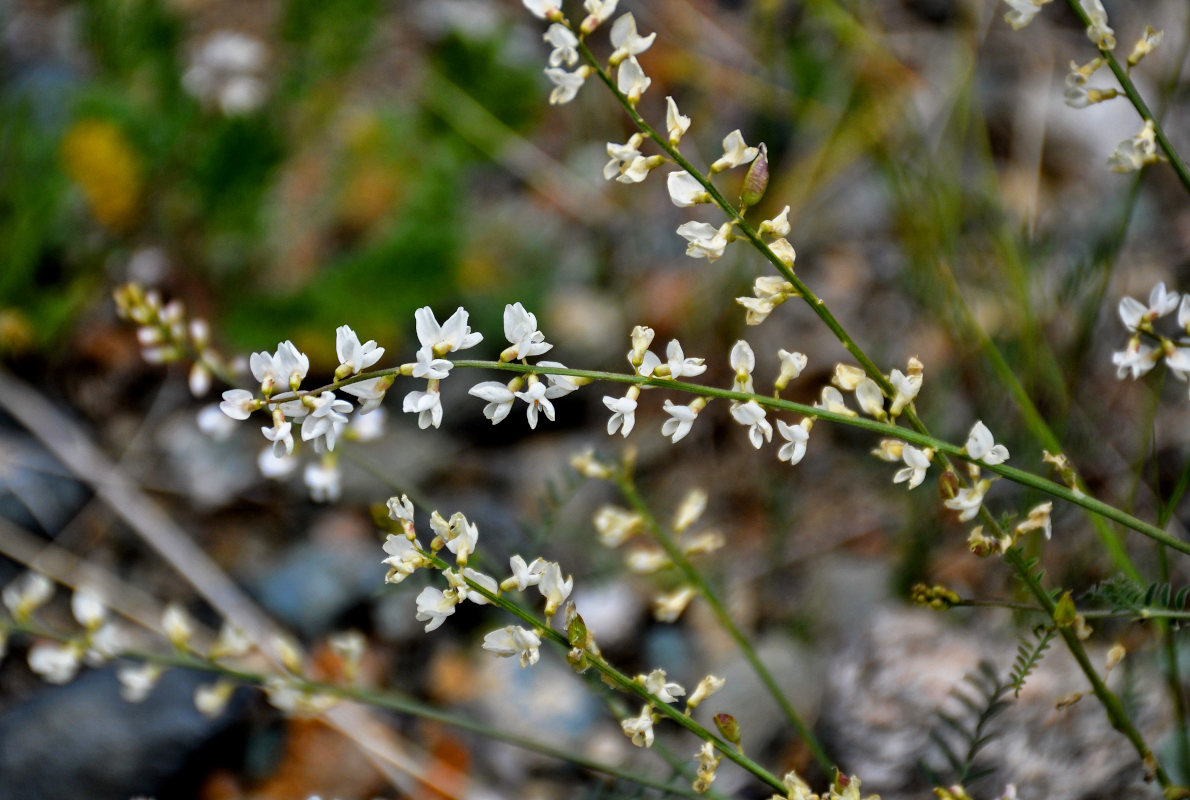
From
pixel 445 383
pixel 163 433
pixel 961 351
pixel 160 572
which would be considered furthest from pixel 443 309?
pixel 961 351

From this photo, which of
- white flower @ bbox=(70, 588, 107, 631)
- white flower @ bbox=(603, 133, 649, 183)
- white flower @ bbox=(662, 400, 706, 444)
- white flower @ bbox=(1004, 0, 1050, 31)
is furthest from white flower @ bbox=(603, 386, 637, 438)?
white flower @ bbox=(70, 588, 107, 631)

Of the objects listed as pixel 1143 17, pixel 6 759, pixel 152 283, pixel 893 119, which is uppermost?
pixel 1143 17

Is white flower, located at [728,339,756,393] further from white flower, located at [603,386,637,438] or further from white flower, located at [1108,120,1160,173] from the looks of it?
white flower, located at [1108,120,1160,173]

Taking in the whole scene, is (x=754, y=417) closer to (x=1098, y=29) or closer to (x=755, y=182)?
(x=755, y=182)

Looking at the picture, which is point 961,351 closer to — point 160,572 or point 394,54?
point 160,572

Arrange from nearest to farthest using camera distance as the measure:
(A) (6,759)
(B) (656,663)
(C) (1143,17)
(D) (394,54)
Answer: (A) (6,759) → (B) (656,663) → (C) (1143,17) → (D) (394,54)

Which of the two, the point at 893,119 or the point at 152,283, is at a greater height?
the point at 893,119
